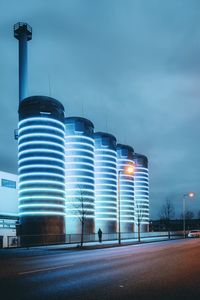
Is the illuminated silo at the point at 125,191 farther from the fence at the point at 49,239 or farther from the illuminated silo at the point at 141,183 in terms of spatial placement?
the fence at the point at 49,239

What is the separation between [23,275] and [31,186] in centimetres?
6026

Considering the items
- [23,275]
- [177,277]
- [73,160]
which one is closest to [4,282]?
[23,275]

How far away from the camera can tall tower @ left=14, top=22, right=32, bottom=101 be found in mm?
89250

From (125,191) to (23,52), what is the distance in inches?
2054

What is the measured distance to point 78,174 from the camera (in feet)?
299

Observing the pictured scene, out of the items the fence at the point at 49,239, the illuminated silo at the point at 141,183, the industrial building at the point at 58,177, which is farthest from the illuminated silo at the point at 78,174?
the illuminated silo at the point at 141,183

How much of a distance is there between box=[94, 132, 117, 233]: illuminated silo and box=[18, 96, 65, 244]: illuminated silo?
2832 cm

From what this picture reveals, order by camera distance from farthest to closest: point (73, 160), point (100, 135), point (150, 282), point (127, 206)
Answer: point (127, 206) → point (100, 135) → point (73, 160) → point (150, 282)

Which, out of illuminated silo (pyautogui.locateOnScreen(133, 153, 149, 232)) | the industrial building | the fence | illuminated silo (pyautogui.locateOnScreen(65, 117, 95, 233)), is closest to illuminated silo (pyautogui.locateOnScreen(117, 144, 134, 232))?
the industrial building

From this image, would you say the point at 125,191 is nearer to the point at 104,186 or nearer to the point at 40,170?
the point at 104,186

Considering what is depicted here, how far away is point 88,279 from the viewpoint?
490 inches

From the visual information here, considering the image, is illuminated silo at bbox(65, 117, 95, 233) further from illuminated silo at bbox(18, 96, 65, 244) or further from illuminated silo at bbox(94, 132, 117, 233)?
illuminated silo at bbox(18, 96, 65, 244)

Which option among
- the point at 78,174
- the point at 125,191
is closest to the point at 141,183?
the point at 125,191

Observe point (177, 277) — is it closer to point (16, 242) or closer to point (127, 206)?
point (16, 242)
